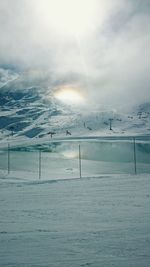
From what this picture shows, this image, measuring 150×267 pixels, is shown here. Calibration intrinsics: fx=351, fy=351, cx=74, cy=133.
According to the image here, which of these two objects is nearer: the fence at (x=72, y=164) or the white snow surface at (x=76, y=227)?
the white snow surface at (x=76, y=227)

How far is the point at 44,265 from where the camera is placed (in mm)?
9273

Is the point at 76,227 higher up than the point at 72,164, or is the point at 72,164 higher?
the point at 72,164

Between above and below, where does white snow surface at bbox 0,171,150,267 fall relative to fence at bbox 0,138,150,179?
below

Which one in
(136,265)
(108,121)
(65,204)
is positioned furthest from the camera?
(108,121)

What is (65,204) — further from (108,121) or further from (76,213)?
(108,121)

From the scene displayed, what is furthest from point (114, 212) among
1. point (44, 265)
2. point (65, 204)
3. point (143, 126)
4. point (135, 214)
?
point (143, 126)

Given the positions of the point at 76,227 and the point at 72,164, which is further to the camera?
the point at 72,164

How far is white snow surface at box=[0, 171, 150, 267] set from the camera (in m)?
9.79

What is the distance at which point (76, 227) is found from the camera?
13547mm

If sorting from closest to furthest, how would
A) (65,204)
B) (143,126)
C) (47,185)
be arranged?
(65,204) < (47,185) < (143,126)

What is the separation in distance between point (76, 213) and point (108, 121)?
171562mm

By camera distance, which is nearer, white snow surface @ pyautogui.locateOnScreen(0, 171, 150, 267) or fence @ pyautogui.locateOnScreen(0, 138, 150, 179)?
white snow surface @ pyautogui.locateOnScreen(0, 171, 150, 267)

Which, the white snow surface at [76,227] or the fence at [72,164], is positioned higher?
the fence at [72,164]

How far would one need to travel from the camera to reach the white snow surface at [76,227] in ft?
32.1
